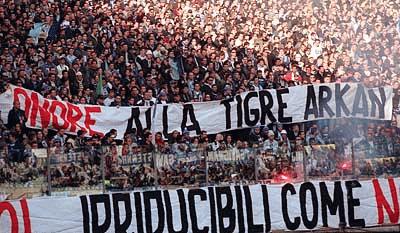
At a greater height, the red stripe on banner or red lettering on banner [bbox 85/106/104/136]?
red lettering on banner [bbox 85/106/104/136]

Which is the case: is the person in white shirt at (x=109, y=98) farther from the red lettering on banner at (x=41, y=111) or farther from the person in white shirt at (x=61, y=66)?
the red lettering on banner at (x=41, y=111)

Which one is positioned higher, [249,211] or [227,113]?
[227,113]

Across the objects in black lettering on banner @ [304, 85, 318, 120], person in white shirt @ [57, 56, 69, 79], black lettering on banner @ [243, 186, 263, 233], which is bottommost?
black lettering on banner @ [243, 186, 263, 233]

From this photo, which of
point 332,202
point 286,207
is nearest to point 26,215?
point 286,207

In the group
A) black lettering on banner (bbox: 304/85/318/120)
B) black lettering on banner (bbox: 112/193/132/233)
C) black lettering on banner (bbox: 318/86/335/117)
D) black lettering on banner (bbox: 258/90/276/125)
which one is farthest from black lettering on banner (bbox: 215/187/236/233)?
black lettering on banner (bbox: 318/86/335/117)

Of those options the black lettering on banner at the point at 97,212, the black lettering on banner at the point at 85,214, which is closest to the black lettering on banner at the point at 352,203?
the black lettering on banner at the point at 97,212

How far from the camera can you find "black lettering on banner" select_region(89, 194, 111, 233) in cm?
1479

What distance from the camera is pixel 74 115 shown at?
637 inches

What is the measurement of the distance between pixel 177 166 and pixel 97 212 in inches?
57.9

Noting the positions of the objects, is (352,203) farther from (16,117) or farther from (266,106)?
(16,117)

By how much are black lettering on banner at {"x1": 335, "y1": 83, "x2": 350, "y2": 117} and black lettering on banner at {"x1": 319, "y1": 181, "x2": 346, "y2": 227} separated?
215cm

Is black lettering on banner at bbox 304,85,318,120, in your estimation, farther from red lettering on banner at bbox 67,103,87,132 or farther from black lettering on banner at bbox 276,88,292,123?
red lettering on banner at bbox 67,103,87,132

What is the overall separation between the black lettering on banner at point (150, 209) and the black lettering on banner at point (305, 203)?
2.39 metres

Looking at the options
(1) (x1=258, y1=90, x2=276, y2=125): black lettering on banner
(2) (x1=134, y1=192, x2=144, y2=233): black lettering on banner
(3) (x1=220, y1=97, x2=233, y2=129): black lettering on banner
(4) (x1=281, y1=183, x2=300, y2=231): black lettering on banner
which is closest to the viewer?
(2) (x1=134, y1=192, x2=144, y2=233): black lettering on banner
